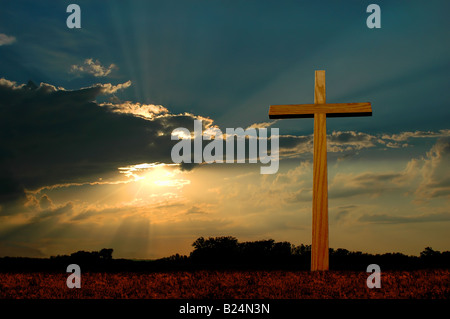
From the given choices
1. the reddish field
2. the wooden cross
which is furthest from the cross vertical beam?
the reddish field

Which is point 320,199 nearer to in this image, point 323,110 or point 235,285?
point 323,110

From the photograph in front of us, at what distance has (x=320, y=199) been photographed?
10297 mm

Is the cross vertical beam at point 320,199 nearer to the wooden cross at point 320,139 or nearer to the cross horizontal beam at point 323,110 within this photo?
the wooden cross at point 320,139

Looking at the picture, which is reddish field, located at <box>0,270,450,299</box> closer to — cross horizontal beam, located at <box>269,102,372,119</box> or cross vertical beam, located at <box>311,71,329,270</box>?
cross vertical beam, located at <box>311,71,329,270</box>

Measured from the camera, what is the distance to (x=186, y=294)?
7.61 m

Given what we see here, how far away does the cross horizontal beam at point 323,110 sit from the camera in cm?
1105

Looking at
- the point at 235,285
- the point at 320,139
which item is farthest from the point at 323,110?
the point at 235,285

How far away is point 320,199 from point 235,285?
336 cm

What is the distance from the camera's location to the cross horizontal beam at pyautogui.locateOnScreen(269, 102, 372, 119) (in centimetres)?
1105

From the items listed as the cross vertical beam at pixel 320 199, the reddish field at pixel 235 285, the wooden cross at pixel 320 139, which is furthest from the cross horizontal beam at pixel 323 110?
the reddish field at pixel 235 285

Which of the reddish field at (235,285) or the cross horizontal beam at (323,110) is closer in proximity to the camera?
the reddish field at (235,285)

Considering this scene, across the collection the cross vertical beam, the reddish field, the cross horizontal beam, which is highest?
the cross horizontal beam

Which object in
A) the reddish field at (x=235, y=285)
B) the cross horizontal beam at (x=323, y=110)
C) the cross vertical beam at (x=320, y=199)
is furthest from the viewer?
the cross horizontal beam at (x=323, y=110)
